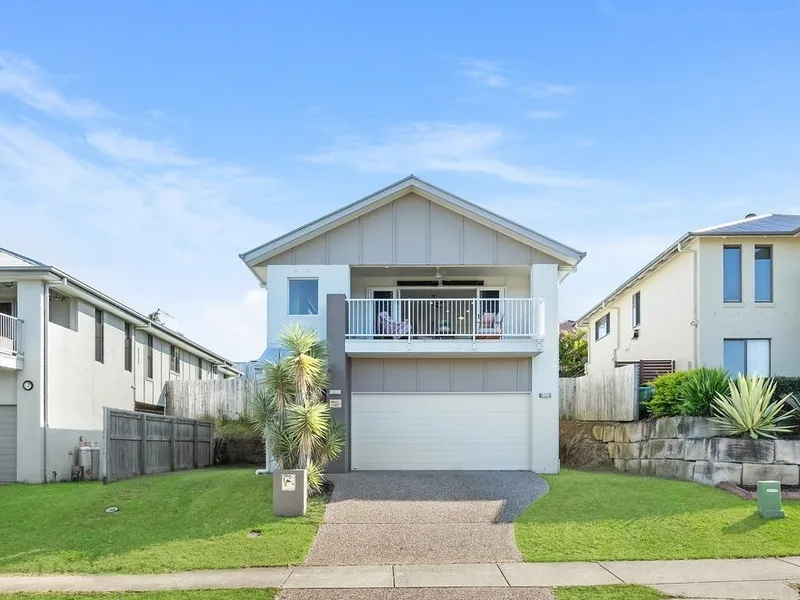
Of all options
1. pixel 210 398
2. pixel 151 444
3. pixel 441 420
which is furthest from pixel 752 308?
pixel 210 398

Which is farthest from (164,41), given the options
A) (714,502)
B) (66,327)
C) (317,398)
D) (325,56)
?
(714,502)

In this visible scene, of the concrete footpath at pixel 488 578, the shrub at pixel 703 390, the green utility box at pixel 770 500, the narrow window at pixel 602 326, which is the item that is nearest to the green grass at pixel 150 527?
the concrete footpath at pixel 488 578

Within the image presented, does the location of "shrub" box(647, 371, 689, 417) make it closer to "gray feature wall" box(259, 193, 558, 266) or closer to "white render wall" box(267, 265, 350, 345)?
"gray feature wall" box(259, 193, 558, 266)

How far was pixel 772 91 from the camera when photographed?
52.1 feet

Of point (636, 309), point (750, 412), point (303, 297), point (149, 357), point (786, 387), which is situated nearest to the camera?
point (750, 412)

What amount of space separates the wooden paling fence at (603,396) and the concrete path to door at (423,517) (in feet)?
11.9

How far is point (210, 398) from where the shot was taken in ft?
86.9

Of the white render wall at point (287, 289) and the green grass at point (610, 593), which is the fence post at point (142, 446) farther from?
the green grass at point (610, 593)

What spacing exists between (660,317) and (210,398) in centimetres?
1539

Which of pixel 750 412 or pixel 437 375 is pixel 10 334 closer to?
pixel 437 375

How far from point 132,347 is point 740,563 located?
21.4 metres

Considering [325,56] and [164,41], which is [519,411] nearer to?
[325,56]

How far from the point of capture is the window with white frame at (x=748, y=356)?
2231 cm

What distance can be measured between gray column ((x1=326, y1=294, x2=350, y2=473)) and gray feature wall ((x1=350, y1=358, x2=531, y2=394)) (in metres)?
0.71
